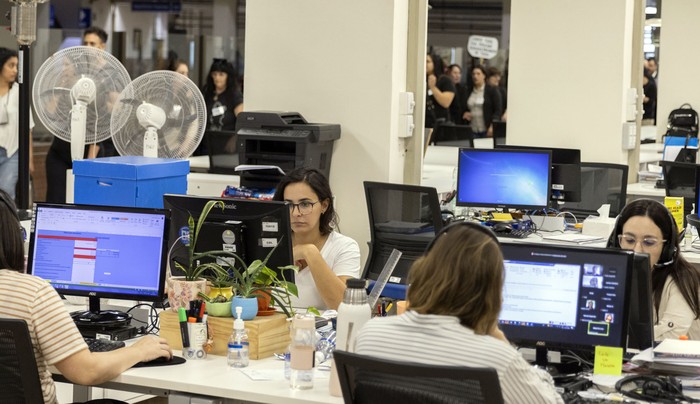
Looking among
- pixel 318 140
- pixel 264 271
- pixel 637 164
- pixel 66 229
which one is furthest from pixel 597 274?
pixel 637 164

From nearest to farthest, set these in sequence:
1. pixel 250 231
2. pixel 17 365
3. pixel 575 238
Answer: pixel 17 365
pixel 250 231
pixel 575 238

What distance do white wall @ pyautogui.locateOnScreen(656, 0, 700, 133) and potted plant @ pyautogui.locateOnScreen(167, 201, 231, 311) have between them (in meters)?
8.71

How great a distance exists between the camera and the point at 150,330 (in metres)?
3.77

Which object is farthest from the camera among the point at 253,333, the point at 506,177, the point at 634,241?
the point at 506,177

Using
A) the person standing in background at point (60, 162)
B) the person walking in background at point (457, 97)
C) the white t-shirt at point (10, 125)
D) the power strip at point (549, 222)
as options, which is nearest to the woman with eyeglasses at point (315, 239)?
the power strip at point (549, 222)

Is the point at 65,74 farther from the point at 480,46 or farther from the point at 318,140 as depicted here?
the point at 480,46

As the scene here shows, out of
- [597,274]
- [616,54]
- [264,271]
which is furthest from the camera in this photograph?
[616,54]

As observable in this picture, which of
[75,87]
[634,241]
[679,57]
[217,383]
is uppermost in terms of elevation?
[679,57]

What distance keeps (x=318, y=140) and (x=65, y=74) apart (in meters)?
1.45

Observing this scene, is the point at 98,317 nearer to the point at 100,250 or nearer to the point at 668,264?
the point at 100,250

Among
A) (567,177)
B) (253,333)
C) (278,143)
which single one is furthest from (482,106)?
(253,333)

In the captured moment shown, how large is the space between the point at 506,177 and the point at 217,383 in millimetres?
3752

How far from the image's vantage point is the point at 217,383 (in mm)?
3139

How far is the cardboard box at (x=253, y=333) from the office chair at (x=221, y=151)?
4688 mm
